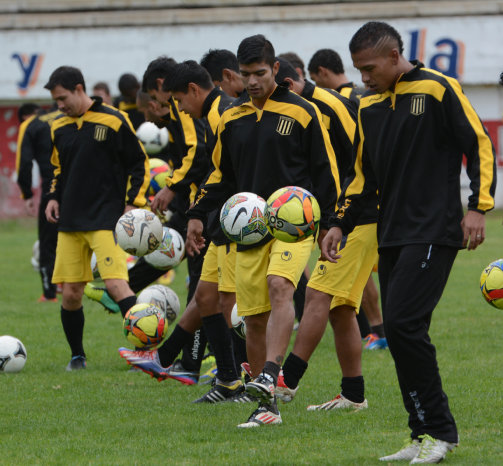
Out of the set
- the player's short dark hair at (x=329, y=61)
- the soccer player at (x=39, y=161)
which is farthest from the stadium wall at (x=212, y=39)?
the player's short dark hair at (x=329, y=61)

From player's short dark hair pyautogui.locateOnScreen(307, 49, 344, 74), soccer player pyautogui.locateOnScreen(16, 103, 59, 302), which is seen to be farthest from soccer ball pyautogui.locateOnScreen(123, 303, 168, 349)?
soccer player pyautogui.locateOnScreen(16, 103, 59, 302)

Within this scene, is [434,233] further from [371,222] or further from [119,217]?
[119,217]

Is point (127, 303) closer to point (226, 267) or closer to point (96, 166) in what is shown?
point (96, 166)

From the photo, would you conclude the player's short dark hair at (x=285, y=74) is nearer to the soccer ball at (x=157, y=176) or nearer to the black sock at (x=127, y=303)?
the black sock at (x=127, y=303)

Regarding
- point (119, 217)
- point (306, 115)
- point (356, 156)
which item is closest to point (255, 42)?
point (306, 115)

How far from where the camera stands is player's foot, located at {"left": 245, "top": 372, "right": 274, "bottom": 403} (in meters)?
6.07

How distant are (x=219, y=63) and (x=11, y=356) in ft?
9.98

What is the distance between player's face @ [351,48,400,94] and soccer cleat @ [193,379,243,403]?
2915 millimetres

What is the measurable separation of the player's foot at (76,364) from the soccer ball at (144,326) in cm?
90

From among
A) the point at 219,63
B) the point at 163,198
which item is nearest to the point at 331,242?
the point at 163,198

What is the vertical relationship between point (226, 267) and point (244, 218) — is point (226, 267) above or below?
below

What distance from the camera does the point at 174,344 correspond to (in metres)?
8.42

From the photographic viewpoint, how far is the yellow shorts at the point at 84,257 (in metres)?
8.96

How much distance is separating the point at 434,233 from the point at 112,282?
423cm
